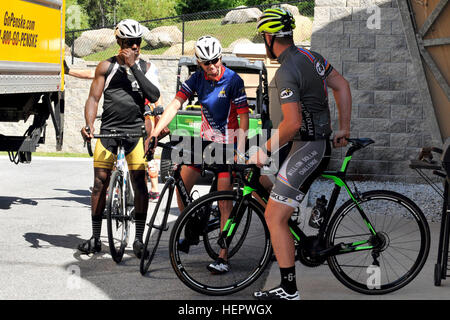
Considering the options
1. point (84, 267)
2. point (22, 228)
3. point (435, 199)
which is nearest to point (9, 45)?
point (22, 228)

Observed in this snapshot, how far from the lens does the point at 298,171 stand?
18.2ft

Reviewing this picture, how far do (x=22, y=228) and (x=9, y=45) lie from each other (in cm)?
215

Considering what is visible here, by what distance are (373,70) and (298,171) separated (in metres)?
7.15

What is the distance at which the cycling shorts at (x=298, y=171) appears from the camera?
550 cm

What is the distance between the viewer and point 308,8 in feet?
124

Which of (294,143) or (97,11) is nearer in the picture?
(294,143)

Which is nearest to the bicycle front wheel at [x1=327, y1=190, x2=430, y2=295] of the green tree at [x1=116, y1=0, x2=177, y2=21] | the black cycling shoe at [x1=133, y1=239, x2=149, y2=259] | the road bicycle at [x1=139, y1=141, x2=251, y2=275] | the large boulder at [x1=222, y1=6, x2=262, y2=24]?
the road bicycle at [x1=139, y1=141, x2=251, y2=275]

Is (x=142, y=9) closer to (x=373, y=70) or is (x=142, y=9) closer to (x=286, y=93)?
(x=373, y=70)

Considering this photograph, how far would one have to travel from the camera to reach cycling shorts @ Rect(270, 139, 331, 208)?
A: 550 centimetres

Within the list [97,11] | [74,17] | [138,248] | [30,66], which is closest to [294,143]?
[138,248]

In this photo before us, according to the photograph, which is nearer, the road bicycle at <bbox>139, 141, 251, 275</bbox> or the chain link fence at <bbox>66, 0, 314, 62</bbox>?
the road bicycle at <bbox>139, 141, 251, 275</bbox>

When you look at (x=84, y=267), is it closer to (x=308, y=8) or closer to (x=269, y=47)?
(x=269, y=47)

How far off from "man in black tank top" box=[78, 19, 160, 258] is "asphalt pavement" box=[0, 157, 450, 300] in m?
0.44

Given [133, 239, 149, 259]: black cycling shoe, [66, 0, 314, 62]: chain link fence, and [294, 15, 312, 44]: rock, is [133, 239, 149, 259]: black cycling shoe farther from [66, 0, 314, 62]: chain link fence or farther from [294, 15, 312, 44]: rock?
[294, 15, 312, 44]: rock
